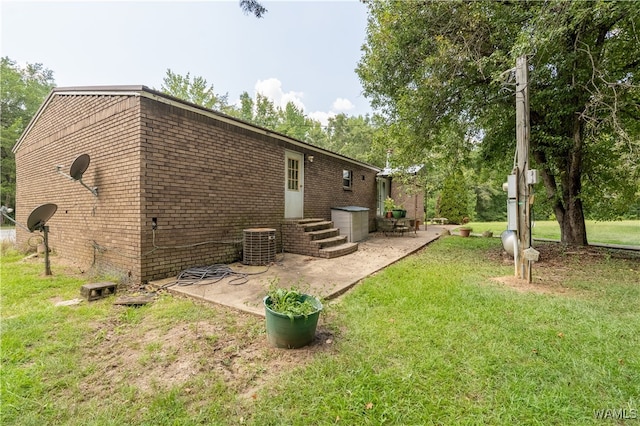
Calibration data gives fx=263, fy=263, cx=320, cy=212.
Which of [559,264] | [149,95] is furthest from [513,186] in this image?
[149,95]

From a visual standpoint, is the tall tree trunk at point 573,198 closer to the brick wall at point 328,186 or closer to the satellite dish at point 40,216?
the brick wall at point 328,186

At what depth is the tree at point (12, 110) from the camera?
19.8 metres

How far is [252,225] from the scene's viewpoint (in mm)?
6598

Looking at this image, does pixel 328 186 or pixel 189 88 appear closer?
pixel 328 186

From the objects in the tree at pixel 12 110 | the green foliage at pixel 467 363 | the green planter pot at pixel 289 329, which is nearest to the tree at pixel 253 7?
the green planter pot at pixel 289 329

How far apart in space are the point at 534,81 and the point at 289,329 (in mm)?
7892

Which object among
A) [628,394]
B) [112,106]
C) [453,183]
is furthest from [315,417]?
[453,183]

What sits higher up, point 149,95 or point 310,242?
point 149,95

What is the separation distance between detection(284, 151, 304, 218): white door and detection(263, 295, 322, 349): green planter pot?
17.7 feet

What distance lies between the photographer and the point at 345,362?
7.52 ft

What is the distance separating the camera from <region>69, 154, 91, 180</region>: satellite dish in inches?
198

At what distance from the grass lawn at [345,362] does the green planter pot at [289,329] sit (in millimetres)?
87

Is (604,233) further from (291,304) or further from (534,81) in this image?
(291,304)
